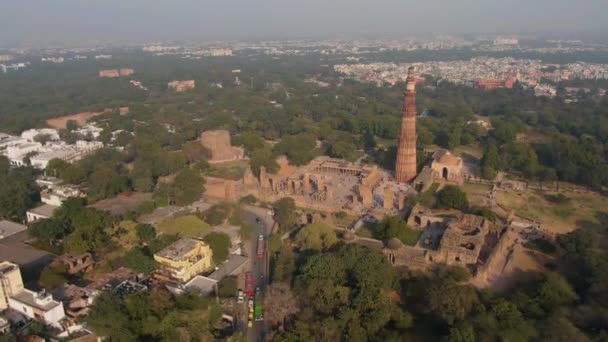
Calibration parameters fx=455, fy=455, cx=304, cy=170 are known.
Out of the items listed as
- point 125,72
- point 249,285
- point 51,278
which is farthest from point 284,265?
point 125,72

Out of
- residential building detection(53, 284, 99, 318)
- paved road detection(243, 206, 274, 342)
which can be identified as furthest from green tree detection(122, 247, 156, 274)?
paved road detection(243, 206, 274, 342)

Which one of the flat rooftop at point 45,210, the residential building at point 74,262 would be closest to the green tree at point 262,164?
the flat rooftop at point 45,210

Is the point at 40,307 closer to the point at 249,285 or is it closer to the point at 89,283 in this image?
the point at 89,283

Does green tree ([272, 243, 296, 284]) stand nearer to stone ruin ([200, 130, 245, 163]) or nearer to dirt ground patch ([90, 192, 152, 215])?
dirt ground patch ([90, 192, 152, 215])

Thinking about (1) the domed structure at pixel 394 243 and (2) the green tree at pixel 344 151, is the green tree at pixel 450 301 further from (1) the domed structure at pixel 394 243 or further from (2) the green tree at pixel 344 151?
(2) the green tree at pixel 344 151

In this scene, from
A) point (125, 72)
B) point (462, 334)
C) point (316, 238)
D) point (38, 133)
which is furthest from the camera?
point (125, 72)
